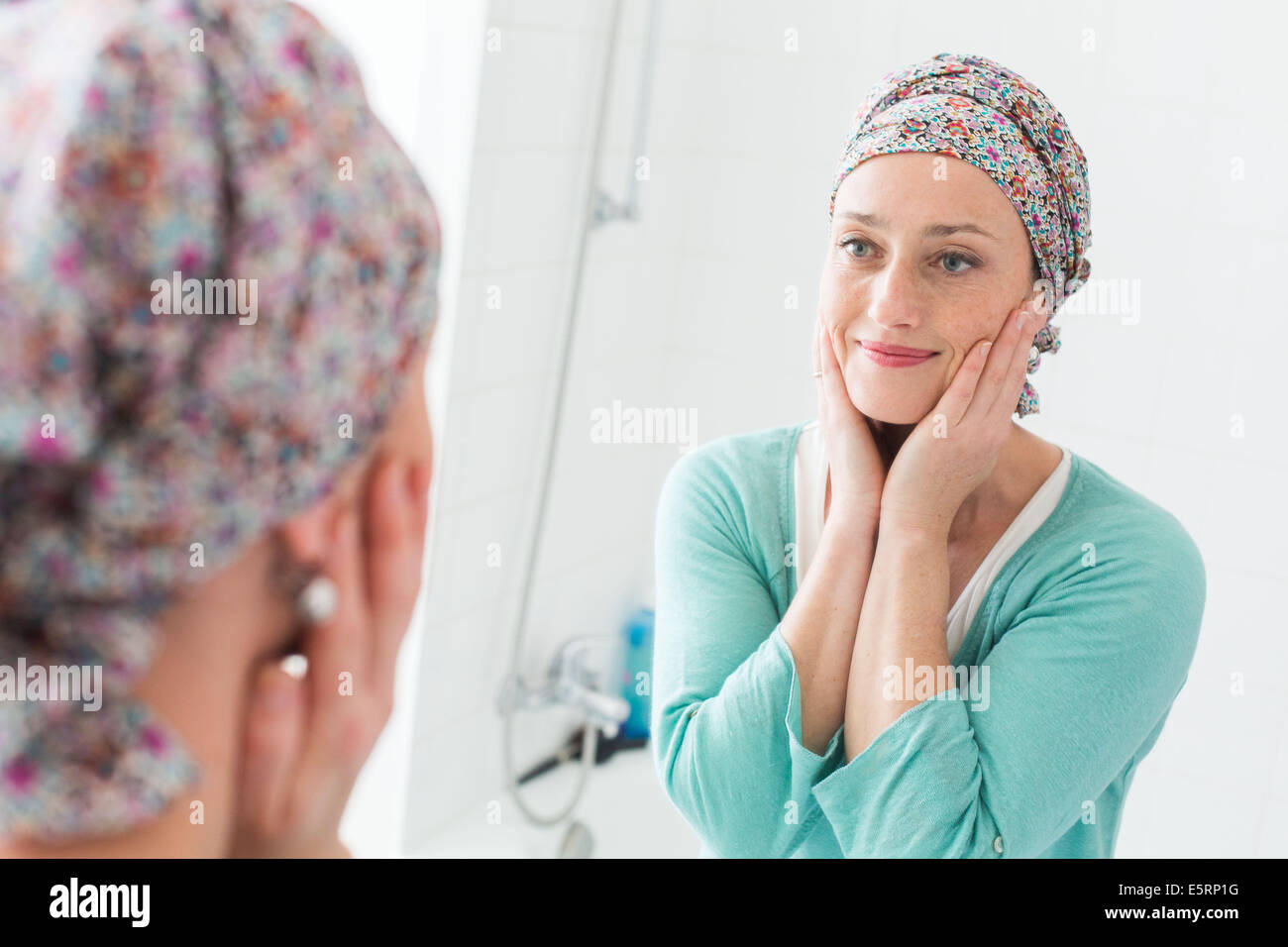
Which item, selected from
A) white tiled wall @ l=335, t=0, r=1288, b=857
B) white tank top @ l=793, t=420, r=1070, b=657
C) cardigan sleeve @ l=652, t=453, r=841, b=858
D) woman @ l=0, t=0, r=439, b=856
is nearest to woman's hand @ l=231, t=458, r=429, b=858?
woman @ l=0, t=0, r=439, b=856

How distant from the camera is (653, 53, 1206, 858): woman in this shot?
815 millimetres

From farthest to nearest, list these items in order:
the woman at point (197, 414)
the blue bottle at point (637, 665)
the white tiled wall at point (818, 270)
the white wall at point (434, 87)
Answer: the blue bottle at point (637, 665), the white tiled wall at point (818, 270), the white wall at point (434, 87), the woman at point (197, 414)

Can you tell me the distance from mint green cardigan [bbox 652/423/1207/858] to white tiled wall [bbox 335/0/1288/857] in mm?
773

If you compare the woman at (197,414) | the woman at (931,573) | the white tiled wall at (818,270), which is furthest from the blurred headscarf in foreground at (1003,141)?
the white tiled wall at (818,270)

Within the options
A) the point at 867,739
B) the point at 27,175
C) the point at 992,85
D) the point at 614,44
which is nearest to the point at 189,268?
the point at 27,175

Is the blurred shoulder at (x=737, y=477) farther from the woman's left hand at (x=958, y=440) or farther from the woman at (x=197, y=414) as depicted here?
the woman at (x=197, y=414)

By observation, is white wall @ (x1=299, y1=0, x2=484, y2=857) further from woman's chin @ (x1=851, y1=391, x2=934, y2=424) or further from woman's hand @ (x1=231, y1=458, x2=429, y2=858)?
woman's hand @ (x1=231, y1=458, x2=429, y2=858)

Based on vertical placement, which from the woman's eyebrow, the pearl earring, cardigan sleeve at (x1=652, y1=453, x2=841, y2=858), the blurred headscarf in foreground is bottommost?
cardigan sleeve at (x1=652, y1=453, x2=841, y2=858)

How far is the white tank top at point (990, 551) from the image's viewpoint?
90 cm

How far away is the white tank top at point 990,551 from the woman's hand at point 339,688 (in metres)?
0.58

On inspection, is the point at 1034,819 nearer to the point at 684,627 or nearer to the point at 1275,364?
the point at 684,627

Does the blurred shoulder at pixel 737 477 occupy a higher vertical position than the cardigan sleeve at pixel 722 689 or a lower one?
higher

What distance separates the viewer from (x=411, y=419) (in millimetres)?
394

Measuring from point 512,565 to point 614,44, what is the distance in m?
0.81
